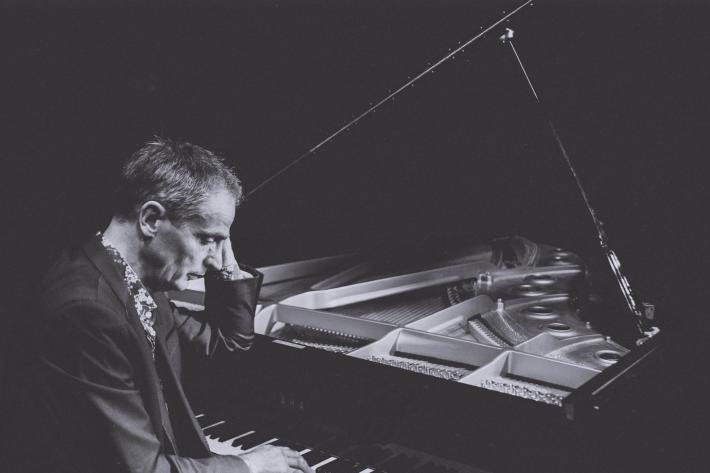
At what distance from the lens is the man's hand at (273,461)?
6.27ft

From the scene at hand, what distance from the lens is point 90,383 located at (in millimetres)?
1629

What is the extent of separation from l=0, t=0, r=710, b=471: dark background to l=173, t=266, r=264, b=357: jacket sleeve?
1393mm

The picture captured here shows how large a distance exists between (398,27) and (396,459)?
382 centimetres

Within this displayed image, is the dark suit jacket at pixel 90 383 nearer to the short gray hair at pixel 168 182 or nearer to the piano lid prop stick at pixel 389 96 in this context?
the short gray hair at pixel 168 182

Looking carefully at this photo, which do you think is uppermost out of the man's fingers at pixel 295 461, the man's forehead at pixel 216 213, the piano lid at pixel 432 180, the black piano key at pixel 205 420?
the piano lid at pixel 432 180

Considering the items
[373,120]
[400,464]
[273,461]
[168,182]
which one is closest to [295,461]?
[273,461]

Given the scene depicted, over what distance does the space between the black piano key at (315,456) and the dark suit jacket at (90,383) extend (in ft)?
1.26

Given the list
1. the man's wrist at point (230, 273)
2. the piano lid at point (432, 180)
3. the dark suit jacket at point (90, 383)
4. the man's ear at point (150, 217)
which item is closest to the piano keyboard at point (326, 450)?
the dark suit jacket at point (90, 383)

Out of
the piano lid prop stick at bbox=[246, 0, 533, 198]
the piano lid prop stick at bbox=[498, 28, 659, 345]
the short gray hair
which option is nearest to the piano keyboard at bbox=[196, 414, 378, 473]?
the short gray hair

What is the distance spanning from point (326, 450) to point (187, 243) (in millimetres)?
888

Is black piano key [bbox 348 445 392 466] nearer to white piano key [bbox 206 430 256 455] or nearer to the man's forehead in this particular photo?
white piano key [bbox 206 430 256 455]

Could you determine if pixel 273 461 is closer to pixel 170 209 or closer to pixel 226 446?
pixel 226 446

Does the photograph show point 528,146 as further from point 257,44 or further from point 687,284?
point 257,44

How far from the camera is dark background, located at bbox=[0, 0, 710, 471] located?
408cm
